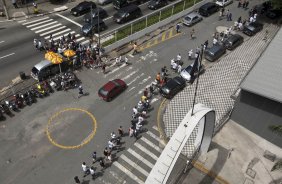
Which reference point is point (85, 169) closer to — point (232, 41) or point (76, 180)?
point (76, 180)

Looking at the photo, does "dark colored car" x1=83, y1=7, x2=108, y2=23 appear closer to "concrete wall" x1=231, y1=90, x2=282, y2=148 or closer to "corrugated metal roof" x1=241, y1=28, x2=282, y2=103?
"corrugated metal roof" x1=241, y1=28, x2=282, y2=103

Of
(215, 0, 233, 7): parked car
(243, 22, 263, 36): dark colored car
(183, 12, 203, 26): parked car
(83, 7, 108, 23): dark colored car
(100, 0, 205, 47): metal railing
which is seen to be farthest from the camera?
(215, 0, 233, 7): parked car

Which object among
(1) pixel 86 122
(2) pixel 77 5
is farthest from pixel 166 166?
(2) pixel 77 5

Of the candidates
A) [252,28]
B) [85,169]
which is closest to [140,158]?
[85,169]

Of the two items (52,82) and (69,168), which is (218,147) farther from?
(52,82)

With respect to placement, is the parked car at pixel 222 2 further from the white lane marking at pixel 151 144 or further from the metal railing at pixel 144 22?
the white lane marking at pixel 151 144

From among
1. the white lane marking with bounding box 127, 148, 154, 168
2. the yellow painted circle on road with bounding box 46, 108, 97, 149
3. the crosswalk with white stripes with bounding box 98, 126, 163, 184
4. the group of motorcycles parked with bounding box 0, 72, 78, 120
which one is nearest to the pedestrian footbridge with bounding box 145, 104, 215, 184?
the crosswalk with white stripes with bounding box 98, 126, 163, 184
